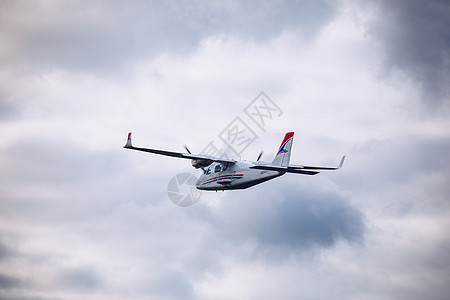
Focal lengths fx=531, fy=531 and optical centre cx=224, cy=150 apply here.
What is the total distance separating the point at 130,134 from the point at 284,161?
19088 mm

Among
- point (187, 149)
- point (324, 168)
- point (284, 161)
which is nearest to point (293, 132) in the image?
point (284, 161)

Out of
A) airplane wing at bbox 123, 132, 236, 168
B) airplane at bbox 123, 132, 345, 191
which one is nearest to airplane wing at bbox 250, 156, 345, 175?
airplane at bbox 123, 132, 345, 191

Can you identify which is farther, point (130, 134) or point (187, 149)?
point (187, 149)

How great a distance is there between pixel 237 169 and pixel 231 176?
1.33 m

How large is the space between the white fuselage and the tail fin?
1.56 meters

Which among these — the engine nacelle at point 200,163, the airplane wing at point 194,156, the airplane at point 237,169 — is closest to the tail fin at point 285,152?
the airplane at point 237,169

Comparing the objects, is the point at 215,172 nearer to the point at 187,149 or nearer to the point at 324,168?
the point at 187,149

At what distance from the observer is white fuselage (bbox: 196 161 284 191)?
6594 centimetres

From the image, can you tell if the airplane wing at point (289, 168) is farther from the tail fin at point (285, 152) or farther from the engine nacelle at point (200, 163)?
the engine nacelle at point (200, 163)

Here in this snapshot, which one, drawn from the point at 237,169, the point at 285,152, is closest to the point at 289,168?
the point at 285,152

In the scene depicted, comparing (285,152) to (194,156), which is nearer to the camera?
(285,152)

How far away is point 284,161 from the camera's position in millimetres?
65312

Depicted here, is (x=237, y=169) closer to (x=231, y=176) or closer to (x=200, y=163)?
(x=231, y=176)

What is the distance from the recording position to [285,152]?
65.4 metres
